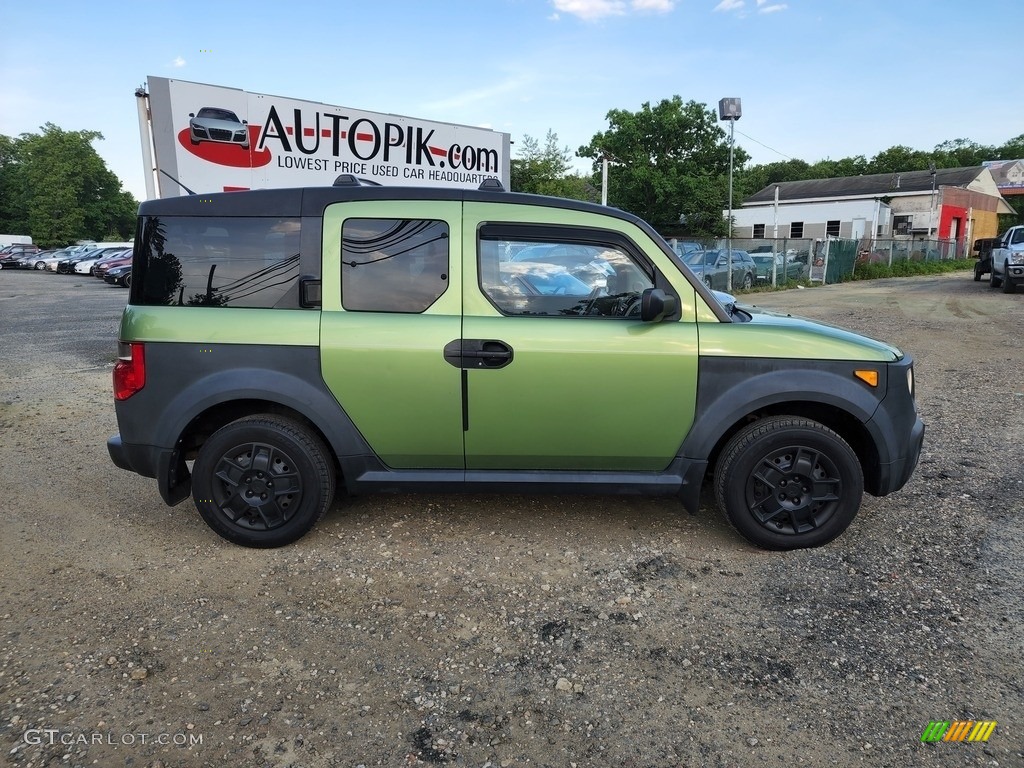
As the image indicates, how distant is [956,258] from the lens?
44531 mm

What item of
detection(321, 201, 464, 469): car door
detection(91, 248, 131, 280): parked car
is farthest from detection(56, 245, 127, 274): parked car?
detection(321, 201, 464, 469): car door

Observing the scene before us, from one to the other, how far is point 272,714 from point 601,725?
119 cm

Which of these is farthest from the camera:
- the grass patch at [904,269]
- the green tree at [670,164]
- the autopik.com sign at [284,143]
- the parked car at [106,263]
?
the green tree at [670,164]

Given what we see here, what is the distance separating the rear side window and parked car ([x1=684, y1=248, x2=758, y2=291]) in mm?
16053

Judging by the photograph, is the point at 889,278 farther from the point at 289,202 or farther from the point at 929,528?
the point at 289,202

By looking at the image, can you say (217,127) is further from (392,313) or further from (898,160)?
(898,160)

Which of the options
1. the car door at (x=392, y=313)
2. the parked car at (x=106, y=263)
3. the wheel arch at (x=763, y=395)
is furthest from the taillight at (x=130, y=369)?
the parked car at (x=106, y=263)

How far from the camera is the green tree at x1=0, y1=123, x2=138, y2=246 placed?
67125mm

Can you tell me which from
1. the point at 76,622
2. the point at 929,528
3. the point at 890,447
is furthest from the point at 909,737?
the point at 76,622

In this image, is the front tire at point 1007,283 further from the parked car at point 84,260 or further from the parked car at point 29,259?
the parked car at point 29,259

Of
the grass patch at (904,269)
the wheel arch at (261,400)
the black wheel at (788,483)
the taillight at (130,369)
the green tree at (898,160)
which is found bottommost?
the black wheel at (788,483)

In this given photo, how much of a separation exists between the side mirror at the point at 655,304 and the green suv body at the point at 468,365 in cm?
4

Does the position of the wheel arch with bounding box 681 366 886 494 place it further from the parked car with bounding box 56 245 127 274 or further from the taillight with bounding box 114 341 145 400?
the parked car with bounding box 56 245 127 274

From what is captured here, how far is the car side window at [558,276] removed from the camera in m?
3.54
